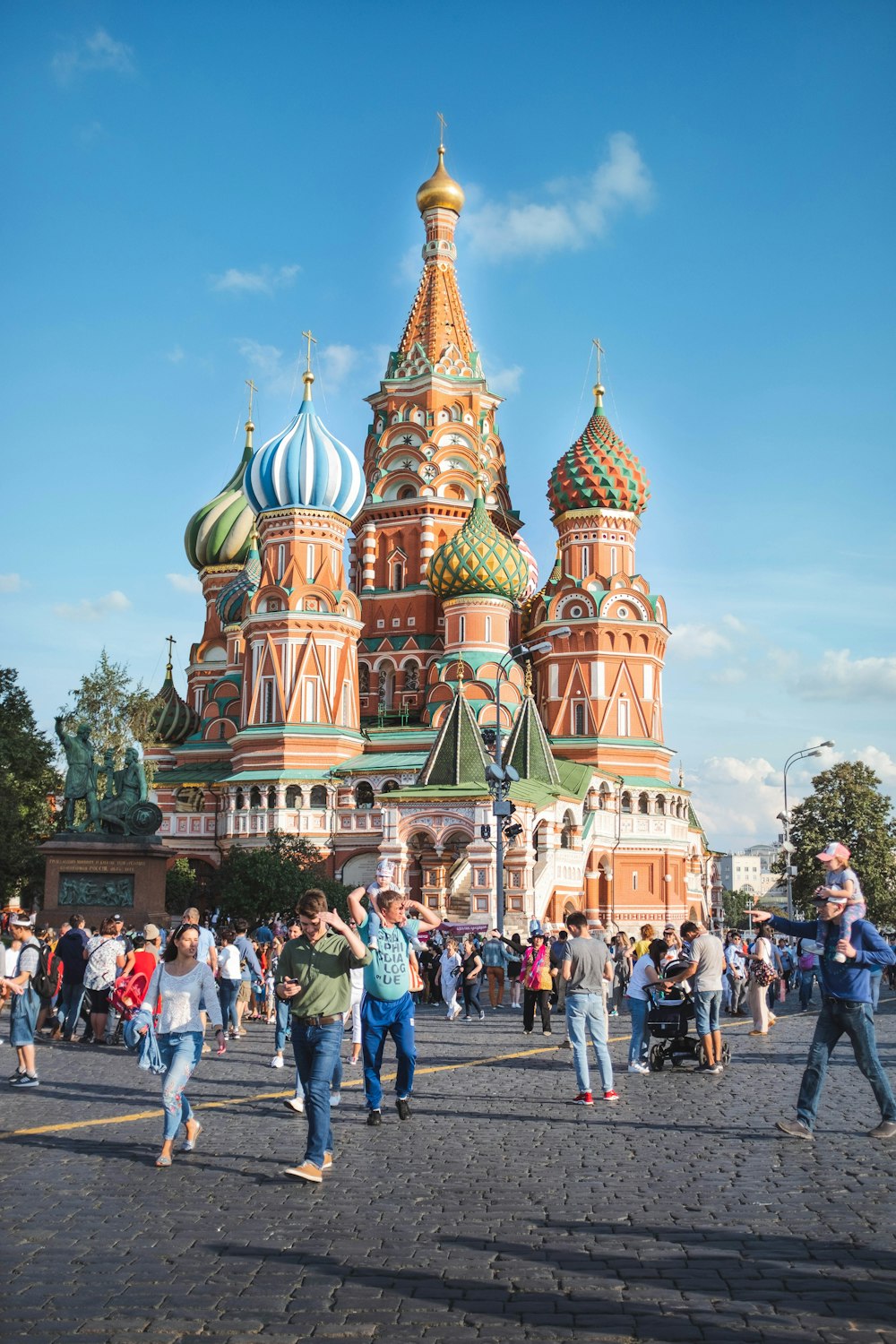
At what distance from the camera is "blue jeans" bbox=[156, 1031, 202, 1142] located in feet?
27.9

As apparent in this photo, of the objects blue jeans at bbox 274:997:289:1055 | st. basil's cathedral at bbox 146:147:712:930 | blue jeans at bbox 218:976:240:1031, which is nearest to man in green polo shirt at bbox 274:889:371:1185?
blue jeans at bbox 274:997:289:1055

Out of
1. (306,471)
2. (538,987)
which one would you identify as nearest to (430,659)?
(306,471)

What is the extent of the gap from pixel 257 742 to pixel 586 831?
513 inches

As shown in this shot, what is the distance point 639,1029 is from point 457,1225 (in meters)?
7.17

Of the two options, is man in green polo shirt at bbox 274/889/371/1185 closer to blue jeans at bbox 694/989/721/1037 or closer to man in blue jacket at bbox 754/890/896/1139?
man in blue jacket at bbox 754/890/896/1139

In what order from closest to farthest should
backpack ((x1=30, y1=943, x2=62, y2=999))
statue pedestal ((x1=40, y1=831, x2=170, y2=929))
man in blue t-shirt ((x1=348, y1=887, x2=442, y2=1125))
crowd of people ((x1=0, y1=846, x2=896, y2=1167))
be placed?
crowd of people ((x1=0, y1=846, x2=896, y2=1167)), man in blue t-shirt ((x1=348, y1=887, x2=442, y2=1125)), backpack ((x1=30, y1=943, x2=62, y2=999)), statue pedestal ((x1=40, y1=831, x2=170, y2=929))

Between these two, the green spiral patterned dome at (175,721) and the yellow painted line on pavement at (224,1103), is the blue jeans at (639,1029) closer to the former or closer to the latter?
the yellow painted line on pavement at (224,1103)

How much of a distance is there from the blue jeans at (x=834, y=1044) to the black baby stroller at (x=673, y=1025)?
4.66m

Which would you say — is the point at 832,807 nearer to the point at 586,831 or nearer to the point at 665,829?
the point at 665,829

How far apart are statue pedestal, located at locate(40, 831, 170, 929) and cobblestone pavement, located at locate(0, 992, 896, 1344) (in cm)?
1433

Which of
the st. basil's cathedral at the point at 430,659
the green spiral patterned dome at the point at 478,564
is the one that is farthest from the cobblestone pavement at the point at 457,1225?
the green spiral patterned dome at the point at 478,564

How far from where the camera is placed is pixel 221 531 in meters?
67.4

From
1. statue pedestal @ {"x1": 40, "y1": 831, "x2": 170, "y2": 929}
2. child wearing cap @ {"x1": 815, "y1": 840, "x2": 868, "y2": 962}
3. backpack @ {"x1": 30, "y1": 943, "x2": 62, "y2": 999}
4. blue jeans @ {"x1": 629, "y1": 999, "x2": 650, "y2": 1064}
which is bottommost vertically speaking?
blue jeans @ {"x1": 629, "y1": 999, "x2": 650, "y2": 1064}

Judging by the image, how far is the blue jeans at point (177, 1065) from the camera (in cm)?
850
